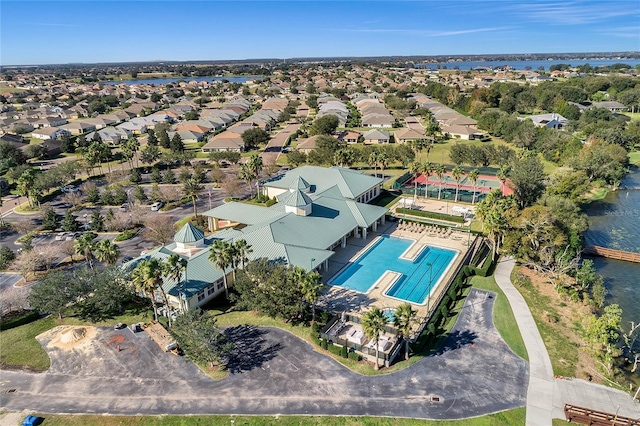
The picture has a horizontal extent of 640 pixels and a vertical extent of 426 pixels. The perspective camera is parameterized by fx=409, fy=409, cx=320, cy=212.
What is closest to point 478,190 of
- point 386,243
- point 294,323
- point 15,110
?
point 386,243

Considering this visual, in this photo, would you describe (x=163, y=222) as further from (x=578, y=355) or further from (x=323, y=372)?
(x=578, y=355)

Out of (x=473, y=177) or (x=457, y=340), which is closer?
(x=457, y=340)

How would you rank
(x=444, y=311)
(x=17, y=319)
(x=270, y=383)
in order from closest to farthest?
1. (x=270, y=383)
2. (x=444, y=311)
3. (x=17, y=319)

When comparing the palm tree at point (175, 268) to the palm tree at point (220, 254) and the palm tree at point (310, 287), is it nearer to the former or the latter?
the palm tree at point (220, 254)

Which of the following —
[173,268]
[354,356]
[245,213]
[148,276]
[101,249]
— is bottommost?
[354,356]

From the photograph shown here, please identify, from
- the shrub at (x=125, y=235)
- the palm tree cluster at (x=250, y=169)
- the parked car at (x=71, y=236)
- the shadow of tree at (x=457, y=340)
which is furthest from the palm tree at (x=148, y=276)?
the palm tree cluster at (x=250, y=169)

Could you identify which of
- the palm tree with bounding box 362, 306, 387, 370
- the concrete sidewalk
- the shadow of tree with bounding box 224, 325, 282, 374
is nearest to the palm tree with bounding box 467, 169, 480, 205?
the concrete sidewalk

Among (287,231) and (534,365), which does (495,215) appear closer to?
(534,365)

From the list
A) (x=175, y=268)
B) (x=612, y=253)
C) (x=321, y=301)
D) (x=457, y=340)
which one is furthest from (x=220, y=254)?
(x=612, y=253)

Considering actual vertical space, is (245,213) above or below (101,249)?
below
